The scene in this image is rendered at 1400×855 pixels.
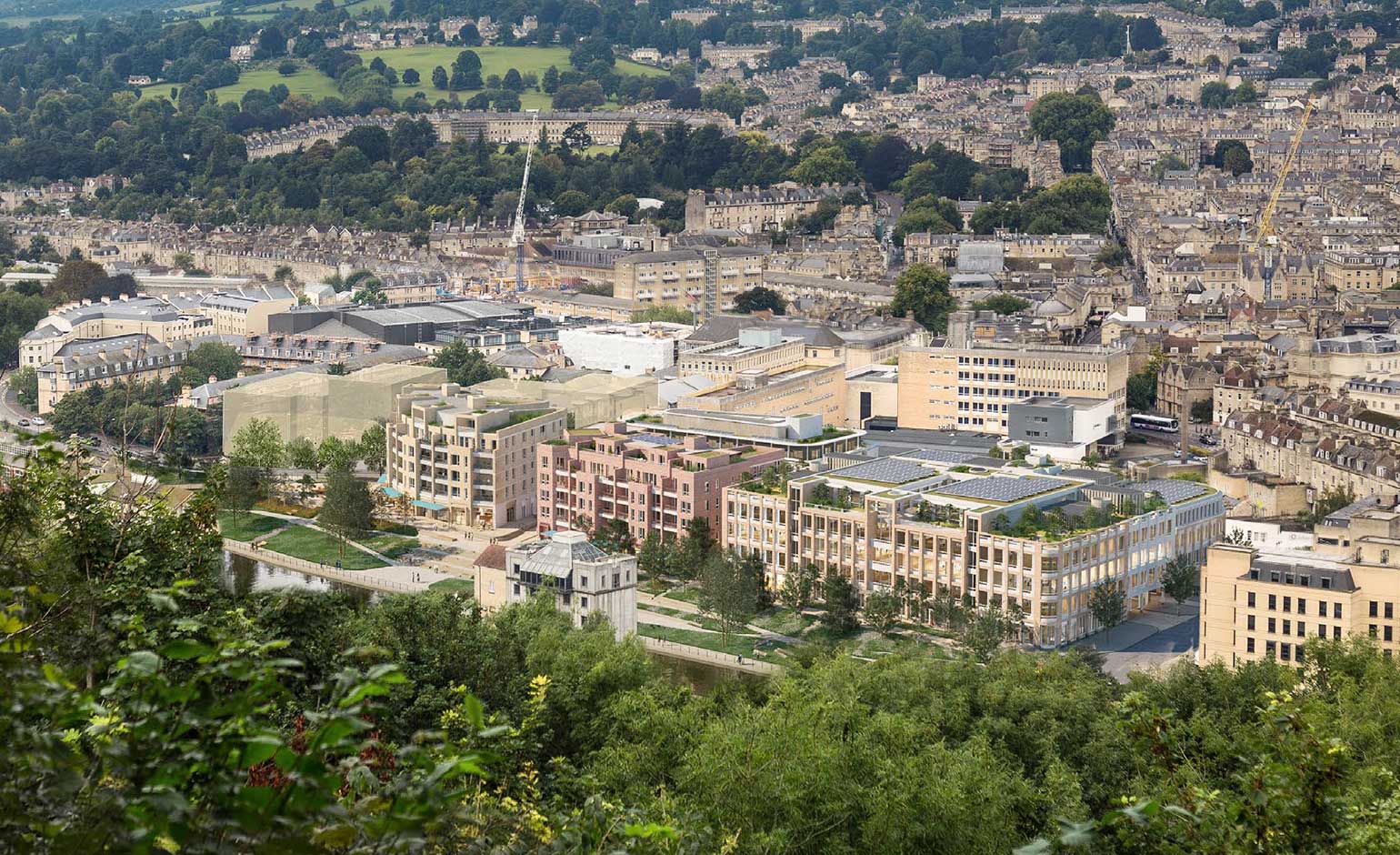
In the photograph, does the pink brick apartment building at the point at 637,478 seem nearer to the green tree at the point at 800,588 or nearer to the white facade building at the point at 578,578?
the green tree at the point at 800,588

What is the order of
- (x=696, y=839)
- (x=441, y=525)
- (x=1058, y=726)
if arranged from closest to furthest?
(x=696, y=839), (x=1058, y=726), (x=441, y=525)

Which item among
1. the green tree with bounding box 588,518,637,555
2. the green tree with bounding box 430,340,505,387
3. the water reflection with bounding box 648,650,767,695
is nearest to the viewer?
the water reflection with bounding box 648,650,767,695

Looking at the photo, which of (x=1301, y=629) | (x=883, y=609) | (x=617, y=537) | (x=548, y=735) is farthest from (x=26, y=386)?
(x=1301, y=629)

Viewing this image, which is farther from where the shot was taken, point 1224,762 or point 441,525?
point 441,525

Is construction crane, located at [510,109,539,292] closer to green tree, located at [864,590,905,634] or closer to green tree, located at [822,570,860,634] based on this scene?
green tree, located at [822,570,860,634]

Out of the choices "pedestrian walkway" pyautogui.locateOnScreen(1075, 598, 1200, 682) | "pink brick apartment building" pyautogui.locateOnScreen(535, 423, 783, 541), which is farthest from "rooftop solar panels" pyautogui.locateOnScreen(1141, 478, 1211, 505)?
"pink brick apartment building" pyautogui.locateOnScreen(535, 423, 783, 541)

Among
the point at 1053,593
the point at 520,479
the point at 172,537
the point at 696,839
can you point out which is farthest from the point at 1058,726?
the point at 520,479

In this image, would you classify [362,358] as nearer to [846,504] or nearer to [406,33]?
[846,504]
